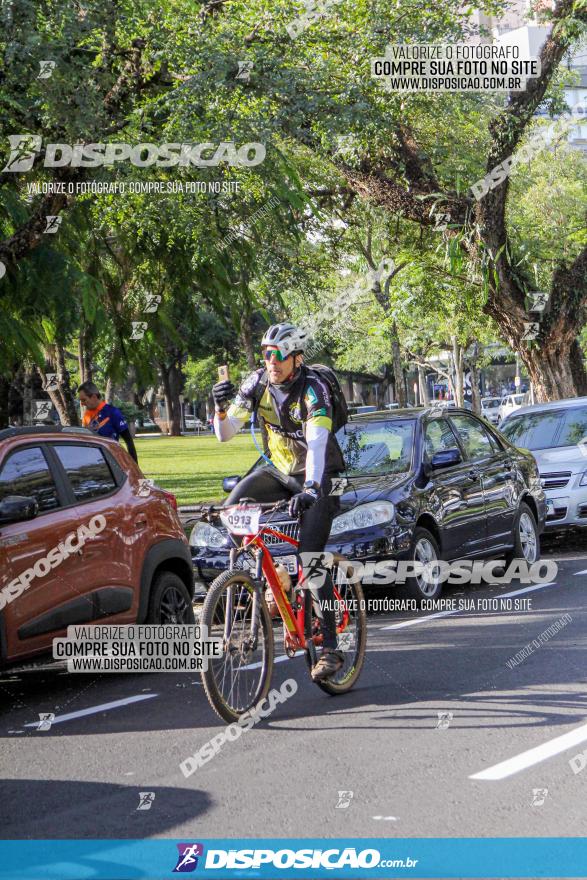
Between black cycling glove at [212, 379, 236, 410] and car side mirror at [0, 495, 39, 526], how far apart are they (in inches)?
49.4

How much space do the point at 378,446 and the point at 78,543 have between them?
4533 mm

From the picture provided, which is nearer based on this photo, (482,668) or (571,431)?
(482,668)

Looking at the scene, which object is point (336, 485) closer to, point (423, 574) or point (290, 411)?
point (290, 411)

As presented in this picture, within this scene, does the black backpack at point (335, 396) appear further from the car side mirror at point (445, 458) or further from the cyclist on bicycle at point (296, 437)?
the car side mirror at point (445, 458)

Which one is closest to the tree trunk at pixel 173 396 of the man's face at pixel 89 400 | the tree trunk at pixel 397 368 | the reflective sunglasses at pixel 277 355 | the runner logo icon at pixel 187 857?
the tree trunk at pixel 397 368

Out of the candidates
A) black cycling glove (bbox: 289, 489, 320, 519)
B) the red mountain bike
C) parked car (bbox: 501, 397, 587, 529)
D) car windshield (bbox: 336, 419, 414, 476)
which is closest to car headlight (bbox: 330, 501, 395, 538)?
car windshield (bbox: 336, 419, 414, 476)

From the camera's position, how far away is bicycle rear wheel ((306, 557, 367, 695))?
7145 mm

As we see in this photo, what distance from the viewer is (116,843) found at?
4.66m

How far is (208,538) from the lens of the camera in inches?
428

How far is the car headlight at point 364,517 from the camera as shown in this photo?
10.5m

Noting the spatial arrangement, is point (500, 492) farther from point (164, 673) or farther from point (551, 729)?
point (551, 729)

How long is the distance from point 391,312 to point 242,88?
1359 cm

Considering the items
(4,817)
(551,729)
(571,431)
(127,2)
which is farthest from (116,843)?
(571,431)

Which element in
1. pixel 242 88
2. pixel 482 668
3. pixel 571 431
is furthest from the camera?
pixel 571 431
